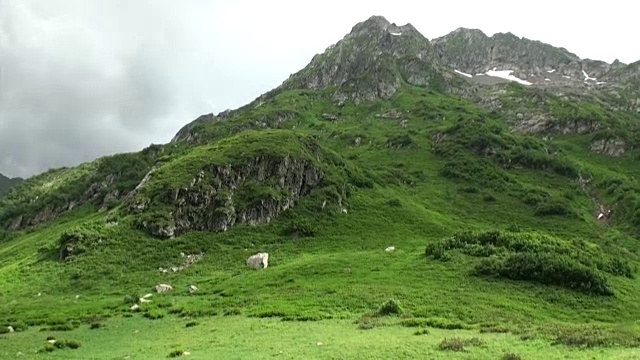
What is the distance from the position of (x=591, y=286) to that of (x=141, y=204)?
69020 millimetres

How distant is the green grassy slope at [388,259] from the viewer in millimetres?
46312

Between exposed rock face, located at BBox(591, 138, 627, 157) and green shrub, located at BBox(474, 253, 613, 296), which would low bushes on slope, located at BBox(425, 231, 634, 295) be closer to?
green shrub, located at BBox(474, 253, 613, 296)

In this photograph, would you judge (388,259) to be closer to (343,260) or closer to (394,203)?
(343,260)

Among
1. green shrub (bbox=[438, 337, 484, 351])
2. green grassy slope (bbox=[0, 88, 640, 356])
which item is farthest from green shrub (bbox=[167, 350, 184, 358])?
green shrub (bbox=[438, 337, 484, 351])

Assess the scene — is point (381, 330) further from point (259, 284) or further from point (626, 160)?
point (626, 160)

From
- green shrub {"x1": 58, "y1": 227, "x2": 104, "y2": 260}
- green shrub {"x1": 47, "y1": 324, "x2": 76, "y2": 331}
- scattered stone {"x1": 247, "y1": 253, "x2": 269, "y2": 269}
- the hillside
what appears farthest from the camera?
green shrub {"x1": 58, "y1": 227, "x2": 104, "y2": 260}

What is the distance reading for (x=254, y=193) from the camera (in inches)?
3794

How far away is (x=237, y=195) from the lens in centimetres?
9656

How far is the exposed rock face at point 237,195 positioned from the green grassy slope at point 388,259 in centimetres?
195

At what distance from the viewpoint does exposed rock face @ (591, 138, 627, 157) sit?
175125 millimetres

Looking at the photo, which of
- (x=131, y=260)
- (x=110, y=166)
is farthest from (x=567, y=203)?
(x=110, y=166)

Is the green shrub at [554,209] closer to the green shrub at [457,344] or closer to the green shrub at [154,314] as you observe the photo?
the green shrub at [154,314]

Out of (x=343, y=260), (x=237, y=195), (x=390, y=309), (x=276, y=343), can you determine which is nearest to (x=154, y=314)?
(x=276, y=343)

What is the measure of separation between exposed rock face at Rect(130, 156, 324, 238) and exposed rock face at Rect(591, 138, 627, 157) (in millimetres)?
118725
